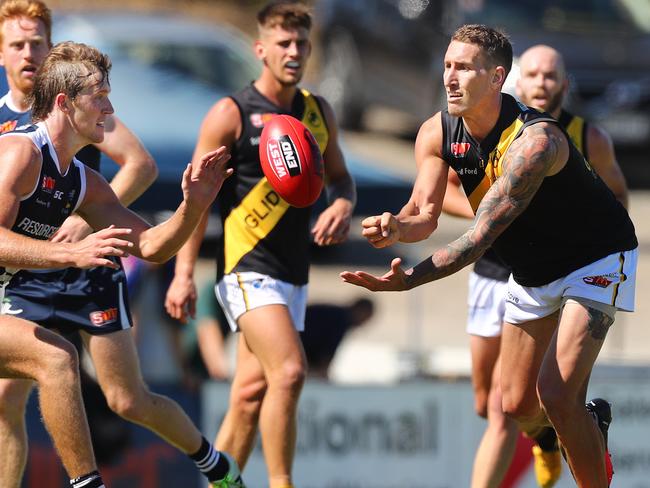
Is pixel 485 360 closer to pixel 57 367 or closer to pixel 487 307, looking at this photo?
pixel 487 307

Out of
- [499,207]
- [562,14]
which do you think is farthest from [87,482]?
[562,14]

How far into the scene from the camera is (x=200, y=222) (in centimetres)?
682

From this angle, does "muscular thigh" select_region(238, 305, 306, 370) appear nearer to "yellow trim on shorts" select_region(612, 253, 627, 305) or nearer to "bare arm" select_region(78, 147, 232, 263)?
"bare arm" select_region(78, 147, 232, 263)

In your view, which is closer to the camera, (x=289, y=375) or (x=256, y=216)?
(x=289, y=375)

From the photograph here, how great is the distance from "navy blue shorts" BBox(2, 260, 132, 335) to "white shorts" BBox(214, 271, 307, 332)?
0.63m

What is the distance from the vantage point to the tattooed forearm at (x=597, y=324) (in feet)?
19.5

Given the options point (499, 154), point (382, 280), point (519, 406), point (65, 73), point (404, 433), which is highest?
point (65, 73)

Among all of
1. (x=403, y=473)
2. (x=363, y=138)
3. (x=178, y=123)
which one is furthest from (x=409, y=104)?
(x=403, y=473)

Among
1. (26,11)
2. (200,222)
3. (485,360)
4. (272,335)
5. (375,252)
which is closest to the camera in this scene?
(26,11)

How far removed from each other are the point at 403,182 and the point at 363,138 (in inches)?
326

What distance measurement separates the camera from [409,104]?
56.3 ft

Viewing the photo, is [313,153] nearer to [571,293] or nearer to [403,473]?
[571,293]

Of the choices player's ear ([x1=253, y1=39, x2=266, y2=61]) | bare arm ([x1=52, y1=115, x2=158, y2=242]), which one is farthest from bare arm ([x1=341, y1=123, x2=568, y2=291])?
player's ear ([x1=253, y1=39, x2=266, y2=61])

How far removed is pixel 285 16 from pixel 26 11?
125 cm
